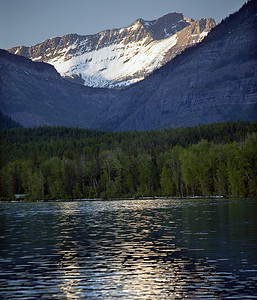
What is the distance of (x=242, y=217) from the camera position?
7762 centimetres

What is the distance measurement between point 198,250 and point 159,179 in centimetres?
14553

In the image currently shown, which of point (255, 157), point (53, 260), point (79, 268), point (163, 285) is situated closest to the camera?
point (163, 285)

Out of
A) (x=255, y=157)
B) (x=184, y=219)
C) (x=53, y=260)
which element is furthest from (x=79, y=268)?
(x=255, y=157)

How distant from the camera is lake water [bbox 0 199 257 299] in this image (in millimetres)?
31094

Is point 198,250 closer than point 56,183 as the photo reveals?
Yes

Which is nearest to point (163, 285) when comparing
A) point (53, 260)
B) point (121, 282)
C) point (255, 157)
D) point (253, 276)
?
point (121, 282)

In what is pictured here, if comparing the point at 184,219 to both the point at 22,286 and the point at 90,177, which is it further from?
the point at 90,177

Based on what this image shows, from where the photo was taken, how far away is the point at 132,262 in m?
40.3

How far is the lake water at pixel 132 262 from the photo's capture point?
31.1m

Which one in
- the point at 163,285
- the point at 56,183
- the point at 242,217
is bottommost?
the point at 163,285

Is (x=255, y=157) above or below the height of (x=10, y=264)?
above

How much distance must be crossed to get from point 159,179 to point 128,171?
11607 millimetres

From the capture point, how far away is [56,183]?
193 metres

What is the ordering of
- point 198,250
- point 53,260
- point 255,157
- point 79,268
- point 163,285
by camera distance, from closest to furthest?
point 163,285
point 79,268
point 53,260
point 198,250
point 255,157
